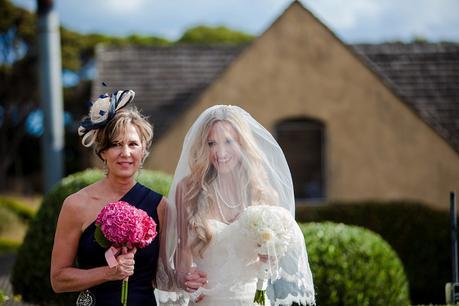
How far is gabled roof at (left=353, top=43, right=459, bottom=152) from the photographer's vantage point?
18.5 m

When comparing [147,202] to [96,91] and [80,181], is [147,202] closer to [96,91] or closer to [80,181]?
[80,181]

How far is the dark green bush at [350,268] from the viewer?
8.34m

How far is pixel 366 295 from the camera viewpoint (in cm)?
852

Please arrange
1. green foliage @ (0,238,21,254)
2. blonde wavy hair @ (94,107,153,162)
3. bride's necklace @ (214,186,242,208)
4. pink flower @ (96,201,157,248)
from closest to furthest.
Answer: pink flower @ (96,201,157,248), blonde wavy hair @ (94,107,153,162), bride's necklace @ (214,186,242,208), green foliage @ (0,238,21,254)

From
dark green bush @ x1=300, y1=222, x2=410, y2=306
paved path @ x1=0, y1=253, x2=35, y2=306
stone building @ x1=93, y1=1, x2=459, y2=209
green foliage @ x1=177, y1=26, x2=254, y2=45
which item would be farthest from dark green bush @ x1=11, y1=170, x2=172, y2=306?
green foliage @ x1=177, y1=26, x2=254, y2=45

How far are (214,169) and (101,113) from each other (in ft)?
2.73

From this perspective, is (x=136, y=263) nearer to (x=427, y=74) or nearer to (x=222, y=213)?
(x=222, y=213)

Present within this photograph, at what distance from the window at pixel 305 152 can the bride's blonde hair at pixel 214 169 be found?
12.9 metres

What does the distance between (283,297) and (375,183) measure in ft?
41.4

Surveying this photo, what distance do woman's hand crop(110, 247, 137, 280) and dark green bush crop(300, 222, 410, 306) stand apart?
14.7ft

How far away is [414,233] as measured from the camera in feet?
44.8

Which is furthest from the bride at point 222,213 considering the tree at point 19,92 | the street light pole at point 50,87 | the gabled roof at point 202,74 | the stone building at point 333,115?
the tree at point 19,92

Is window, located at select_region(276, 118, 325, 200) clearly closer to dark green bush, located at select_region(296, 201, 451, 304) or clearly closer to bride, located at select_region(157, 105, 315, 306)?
dark green bush, located at select_region(296, 201, 451, 304)

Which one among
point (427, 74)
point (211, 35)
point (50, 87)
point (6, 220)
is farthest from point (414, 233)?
point (211, 35)
